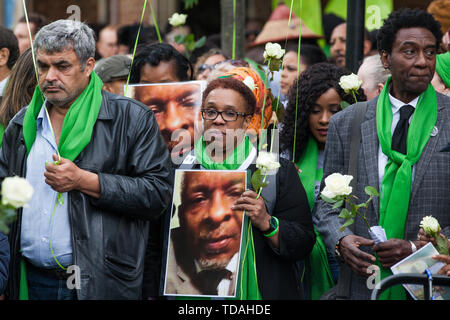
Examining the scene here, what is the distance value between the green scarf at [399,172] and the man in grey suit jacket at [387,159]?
3 centimetres

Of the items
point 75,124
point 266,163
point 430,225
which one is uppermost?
point 75,124

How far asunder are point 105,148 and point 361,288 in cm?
138

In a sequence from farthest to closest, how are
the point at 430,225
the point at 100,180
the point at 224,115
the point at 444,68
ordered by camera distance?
1. the point at 444,68
2. the point at 224,115
3. the point at 100,180
4. the point at 430,225

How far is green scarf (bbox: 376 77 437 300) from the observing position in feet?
11.7

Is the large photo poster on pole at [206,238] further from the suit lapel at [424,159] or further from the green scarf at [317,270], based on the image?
the suit lapel at [424,159]

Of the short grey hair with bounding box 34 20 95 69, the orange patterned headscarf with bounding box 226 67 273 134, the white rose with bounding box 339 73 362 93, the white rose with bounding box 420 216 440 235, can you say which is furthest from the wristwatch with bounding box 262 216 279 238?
the short grey hair with bounding box 34 20 95 69

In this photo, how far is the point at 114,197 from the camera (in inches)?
137

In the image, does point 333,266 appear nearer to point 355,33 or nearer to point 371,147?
point 371,147

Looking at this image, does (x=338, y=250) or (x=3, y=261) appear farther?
(x=338, y=250)

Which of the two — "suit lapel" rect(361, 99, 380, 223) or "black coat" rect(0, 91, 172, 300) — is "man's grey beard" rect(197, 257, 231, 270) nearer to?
"black coat" rect(0, 91, 172, 300)

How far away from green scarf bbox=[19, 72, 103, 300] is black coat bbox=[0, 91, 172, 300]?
4cm

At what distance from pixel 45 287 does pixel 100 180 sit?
0.58 metres

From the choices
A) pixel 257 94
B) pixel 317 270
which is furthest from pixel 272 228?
pixel 257 94

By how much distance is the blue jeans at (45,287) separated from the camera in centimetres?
355
